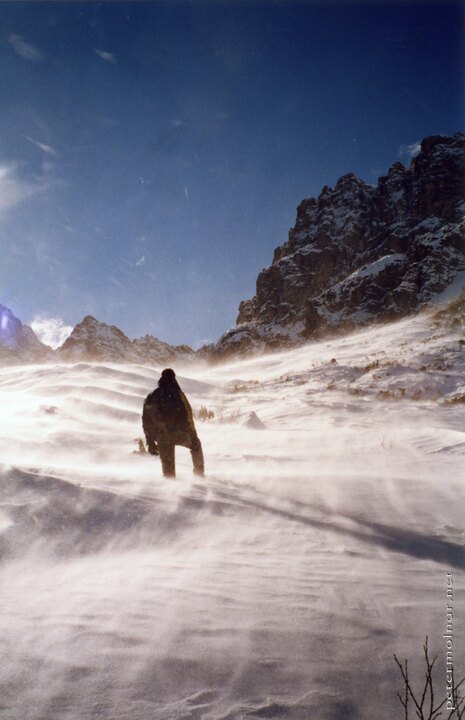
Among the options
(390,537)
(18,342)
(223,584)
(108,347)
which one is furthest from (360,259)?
(18,342)

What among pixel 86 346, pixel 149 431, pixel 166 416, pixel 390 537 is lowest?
pixel 390 537

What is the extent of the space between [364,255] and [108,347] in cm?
8128

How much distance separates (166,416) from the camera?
4367 millimetres

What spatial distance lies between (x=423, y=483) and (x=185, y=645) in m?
3.10

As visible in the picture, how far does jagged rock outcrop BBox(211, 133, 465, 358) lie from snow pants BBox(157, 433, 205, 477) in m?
61.0

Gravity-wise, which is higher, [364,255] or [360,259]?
[364,255]

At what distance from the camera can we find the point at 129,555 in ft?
7.16

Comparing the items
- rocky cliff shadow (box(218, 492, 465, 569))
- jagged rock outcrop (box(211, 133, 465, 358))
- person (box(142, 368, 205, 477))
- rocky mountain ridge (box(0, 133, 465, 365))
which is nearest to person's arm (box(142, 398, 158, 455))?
person (box(142, 368, 205, 477))

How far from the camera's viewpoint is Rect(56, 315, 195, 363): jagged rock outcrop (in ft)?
412

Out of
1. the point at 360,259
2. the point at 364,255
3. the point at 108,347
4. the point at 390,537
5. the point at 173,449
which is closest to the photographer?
the point at 390,537

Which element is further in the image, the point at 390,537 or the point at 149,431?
the point at 149,431

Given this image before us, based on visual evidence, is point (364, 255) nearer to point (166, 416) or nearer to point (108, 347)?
point (108, 347)

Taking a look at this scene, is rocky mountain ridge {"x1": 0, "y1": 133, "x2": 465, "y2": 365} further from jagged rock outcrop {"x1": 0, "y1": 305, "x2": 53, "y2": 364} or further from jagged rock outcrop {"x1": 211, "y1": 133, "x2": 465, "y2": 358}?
jagged rock outcrop {"x1": 0, "y1": 305, "x2": 53, "y2": 364}

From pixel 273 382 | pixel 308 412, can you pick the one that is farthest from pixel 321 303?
pixel 308 412
